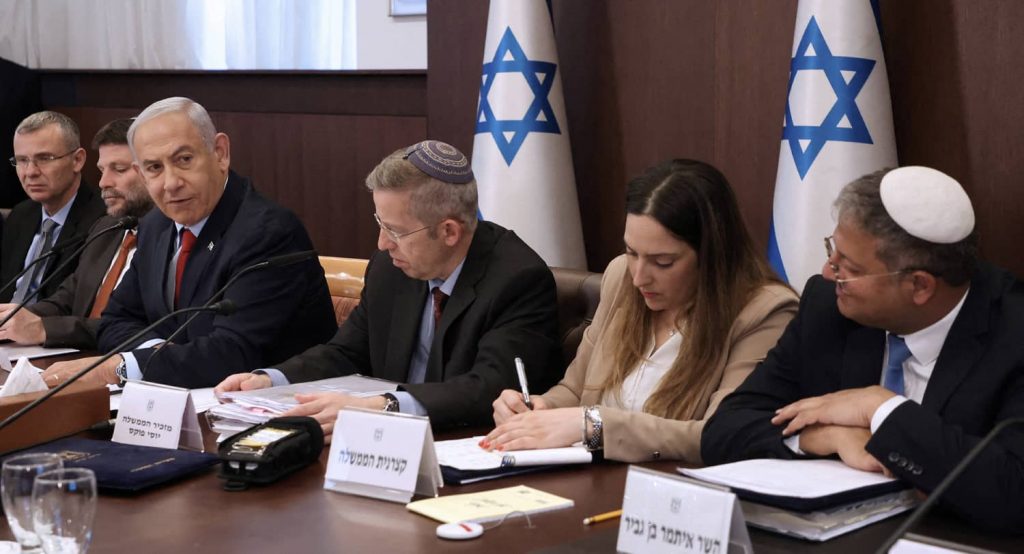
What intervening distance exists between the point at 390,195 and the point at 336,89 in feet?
10.0

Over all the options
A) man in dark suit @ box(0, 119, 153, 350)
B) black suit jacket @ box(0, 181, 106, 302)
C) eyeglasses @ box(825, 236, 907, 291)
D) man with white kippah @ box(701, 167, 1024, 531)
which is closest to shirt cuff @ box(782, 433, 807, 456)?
man with white kippah @ box(701, 167, 1024, 531)

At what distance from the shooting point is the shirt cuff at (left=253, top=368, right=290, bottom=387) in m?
2.87

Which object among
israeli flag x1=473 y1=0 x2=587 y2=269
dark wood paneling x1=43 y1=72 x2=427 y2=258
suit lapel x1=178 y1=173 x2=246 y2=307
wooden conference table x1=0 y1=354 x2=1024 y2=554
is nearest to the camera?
wooden conference table x1=0 y1=354 x2=1024 y2=554

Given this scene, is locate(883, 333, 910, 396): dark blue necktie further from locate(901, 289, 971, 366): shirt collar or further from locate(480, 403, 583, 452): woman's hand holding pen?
locate(480, 403, 583, 452): woman's hand holding pen

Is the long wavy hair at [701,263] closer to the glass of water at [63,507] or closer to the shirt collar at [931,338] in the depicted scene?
the shirt collar at [931,338]

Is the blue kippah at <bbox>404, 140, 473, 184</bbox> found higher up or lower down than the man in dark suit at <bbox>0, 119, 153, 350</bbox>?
higher up

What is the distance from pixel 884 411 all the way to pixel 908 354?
238 millimetres

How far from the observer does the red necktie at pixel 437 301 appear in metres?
2.98

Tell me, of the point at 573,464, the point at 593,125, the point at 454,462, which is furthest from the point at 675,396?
the point at 593,125

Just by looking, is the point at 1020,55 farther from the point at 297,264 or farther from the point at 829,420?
the point at 297,264

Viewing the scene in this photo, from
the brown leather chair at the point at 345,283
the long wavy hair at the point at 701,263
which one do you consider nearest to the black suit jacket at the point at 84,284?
the brown leather chair at the point at 345,283

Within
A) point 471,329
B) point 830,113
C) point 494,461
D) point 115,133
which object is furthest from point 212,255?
point 830,113

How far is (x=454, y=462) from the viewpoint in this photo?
2.10 metres

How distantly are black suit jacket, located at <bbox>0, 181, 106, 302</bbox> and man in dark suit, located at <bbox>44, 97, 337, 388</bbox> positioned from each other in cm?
129
